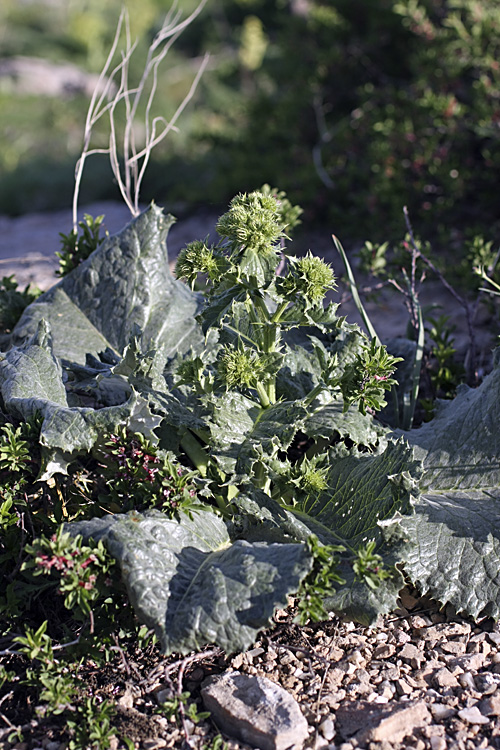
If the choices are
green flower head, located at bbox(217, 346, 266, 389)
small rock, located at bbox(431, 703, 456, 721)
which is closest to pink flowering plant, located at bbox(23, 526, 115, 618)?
green flower head, located at bbox(217, 346, 266, 389)

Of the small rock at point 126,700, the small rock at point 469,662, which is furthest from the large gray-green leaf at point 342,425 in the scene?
the small rock at point 126,700

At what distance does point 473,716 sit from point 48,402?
159 centimetres

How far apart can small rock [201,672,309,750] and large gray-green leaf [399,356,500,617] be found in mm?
563

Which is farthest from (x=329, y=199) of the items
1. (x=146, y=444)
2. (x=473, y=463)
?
(x=146, y=444)

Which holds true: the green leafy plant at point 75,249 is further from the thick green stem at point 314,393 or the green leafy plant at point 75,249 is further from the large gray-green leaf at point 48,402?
the thick green stem at point 314,393

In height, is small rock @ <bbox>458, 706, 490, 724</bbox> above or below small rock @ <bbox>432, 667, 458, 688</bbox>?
below

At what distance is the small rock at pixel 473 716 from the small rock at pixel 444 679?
0.36ft

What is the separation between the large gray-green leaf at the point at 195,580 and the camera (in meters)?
1.93

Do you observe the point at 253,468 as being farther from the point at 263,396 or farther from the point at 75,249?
the point at 75,249

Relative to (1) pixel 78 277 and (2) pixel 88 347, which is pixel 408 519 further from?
(1) pixel 78 277

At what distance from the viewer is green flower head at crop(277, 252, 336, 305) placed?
2.27 m

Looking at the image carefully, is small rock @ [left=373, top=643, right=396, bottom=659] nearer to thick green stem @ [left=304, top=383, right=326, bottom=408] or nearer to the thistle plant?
the thistle plant

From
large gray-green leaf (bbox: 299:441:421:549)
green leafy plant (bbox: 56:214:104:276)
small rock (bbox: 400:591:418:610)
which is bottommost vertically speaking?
small rock (bbox: 400:591:418:610)

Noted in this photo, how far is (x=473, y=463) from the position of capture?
2.71 meters
